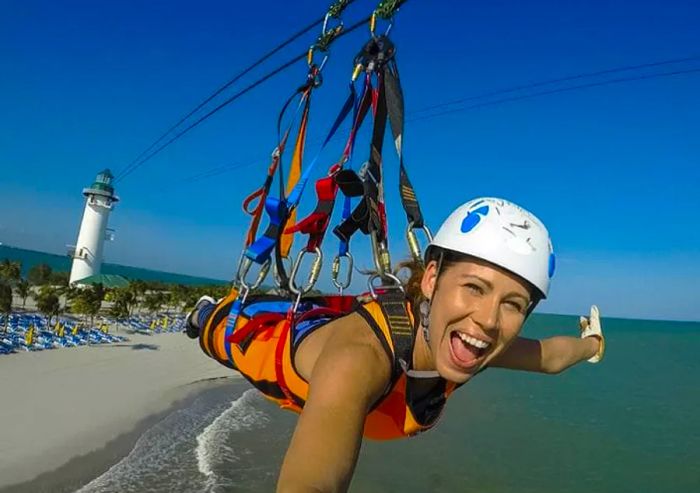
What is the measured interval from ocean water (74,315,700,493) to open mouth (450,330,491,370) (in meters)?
10.9

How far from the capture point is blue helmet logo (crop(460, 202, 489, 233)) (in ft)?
7.75

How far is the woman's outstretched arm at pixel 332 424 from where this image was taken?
1.58 metres

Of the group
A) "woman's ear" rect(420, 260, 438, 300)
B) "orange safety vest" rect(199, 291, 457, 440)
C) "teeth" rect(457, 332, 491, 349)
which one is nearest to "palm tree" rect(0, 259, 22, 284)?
"orange safety vest" rect(199, 291, 457, 440)

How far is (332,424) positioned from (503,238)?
3.73 ft

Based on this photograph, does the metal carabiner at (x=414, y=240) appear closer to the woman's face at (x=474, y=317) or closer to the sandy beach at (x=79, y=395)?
the woman's face at (x=474, y=317)

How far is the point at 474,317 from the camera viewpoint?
7.25ft

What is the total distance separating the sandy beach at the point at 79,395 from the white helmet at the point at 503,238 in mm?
11769

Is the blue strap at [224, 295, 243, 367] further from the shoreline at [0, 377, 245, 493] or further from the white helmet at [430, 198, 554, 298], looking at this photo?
the shoreline at [0, 377, 245, 493]

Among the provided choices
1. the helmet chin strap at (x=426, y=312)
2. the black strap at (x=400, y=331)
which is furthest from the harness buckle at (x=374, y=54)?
the black strap at (x=400, y=331)

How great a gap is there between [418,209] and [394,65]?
0.95 metres

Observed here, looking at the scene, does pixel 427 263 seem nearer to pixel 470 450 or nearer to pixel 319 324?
pixel 319 324

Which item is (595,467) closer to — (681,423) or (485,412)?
(485,412)

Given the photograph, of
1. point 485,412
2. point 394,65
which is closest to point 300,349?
point 394,65

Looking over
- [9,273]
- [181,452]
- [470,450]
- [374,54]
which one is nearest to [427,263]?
[374,54]
